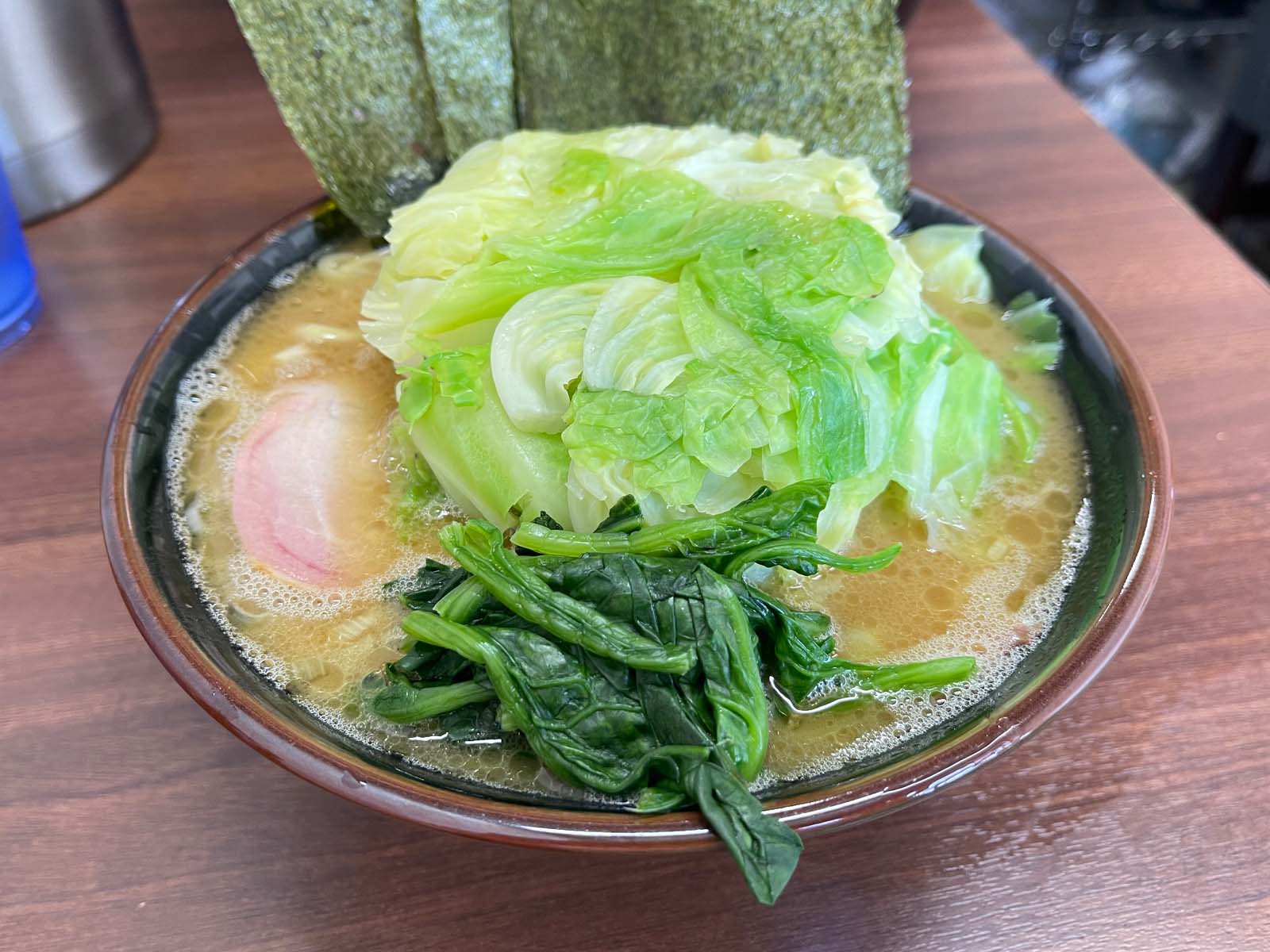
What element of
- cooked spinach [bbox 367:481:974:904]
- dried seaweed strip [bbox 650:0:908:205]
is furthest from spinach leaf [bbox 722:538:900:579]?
dried seaweed strip [bbox 650:0:908:205]

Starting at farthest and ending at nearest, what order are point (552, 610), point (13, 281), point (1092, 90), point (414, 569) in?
1. point (1092, 90)
2. point (13, 281)
3. point (414, 569)
4. point (552, 610)

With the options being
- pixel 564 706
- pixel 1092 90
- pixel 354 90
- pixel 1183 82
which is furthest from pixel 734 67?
pixel 1183 82

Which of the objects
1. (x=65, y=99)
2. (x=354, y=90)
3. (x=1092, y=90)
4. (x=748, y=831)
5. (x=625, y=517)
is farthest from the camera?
(x=1092, y=90)

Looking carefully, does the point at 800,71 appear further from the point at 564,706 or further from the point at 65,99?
the point at 65,99

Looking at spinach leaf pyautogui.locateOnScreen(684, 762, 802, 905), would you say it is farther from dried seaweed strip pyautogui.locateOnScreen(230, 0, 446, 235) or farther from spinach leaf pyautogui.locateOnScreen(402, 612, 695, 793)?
dried seaweed strip pyautogui.locateOnScreen(230, 0, 446, 235)

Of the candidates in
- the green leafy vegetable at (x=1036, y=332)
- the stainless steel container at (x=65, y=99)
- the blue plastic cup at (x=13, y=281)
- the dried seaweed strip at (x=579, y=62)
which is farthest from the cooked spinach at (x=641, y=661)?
the stainless steel container at (x=65, y=99)

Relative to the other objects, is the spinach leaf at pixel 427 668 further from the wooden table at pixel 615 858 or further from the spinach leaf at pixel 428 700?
the wooden table at pixel 615 858
